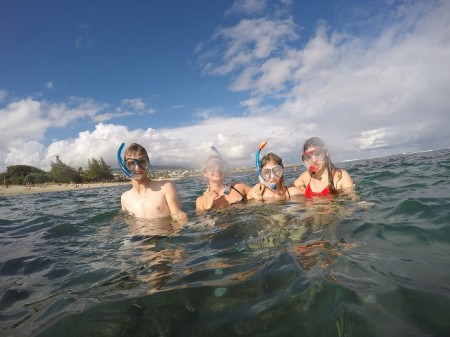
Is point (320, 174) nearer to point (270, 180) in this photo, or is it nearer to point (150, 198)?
point (270, 180)

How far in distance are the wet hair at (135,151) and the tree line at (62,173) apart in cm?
6086

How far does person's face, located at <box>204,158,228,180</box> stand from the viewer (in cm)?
620

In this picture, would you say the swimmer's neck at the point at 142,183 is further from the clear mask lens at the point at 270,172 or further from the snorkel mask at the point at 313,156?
the snorkel mask at the point at 313,156

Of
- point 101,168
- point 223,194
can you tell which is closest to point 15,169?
point 101,168

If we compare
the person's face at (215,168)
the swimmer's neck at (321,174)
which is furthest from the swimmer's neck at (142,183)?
the swimmer's neck at (321,174)

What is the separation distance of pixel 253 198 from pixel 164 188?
2036mm

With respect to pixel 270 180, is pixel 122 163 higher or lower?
higher

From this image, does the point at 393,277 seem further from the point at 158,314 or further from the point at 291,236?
the point at 158,314

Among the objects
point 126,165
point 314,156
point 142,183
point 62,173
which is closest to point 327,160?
point 314,156

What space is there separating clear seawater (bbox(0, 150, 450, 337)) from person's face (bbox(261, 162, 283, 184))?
1232 millimetres

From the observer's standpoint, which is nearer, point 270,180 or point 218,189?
point 270,180

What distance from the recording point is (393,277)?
2404 mm

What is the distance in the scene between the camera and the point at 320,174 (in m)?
6.73

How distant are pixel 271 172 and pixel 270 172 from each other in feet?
0.06
